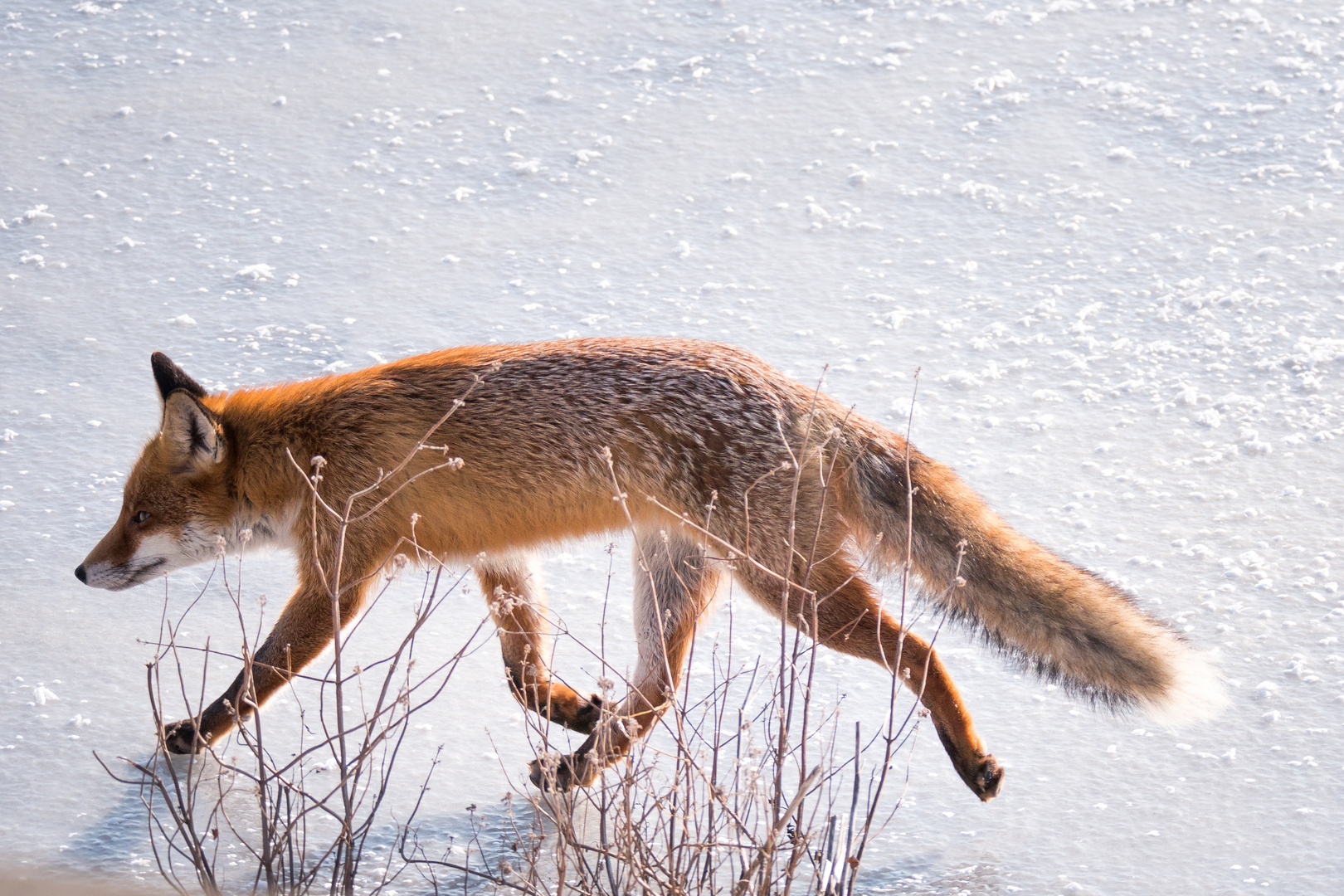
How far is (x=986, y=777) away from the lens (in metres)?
2.90

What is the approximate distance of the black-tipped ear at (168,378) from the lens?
10.4ft

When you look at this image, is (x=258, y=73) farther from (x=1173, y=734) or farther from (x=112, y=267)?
(x=1173, y=734)

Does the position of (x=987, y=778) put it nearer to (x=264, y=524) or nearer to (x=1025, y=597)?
(x=1025, y=597)

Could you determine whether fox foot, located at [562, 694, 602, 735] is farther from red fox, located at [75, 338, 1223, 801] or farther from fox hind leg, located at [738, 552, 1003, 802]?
fox hind leg, located at [738, 552, 1003, 802]

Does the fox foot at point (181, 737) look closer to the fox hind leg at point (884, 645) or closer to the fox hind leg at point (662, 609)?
the fox hind leg at point (662, 609)

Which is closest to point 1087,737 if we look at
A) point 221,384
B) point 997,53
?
point 221,384

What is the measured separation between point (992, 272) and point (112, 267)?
3.40m

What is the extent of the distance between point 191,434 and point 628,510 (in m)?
1.10

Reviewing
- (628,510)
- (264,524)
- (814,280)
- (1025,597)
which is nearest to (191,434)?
(264,524)

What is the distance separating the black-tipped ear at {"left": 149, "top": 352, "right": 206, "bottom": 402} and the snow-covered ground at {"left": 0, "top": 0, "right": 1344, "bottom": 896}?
67 cm

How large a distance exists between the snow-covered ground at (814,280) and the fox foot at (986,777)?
0.19ft

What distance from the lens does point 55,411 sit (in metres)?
4.42

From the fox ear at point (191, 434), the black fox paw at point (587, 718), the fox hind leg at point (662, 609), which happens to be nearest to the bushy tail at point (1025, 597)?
the fox hind leg at point (662, 609)

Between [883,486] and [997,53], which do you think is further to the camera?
[997,53]
